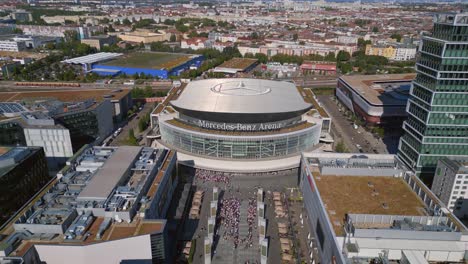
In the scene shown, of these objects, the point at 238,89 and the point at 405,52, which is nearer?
the point at 238,89

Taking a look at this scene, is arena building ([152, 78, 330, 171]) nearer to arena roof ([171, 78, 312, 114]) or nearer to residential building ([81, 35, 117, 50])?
arena roof ([171, 78, 312, 114])

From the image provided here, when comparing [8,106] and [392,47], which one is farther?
[392,47]

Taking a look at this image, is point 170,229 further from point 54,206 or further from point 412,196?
point 412,196

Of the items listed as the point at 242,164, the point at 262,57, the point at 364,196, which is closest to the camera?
the point at 364,196

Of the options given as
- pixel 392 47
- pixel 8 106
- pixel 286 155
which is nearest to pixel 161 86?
pixel 8 106

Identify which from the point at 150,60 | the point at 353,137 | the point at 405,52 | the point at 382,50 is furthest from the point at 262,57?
the point at 353,137

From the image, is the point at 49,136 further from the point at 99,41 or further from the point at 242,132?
the point at 99,41

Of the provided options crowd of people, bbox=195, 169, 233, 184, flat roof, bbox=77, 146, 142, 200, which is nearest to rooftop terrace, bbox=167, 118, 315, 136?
crowd of people, bbox=195, 169, 233, 184

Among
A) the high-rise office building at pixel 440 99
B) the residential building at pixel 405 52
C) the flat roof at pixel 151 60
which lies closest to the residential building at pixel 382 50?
the residential building at pixel 405 52
